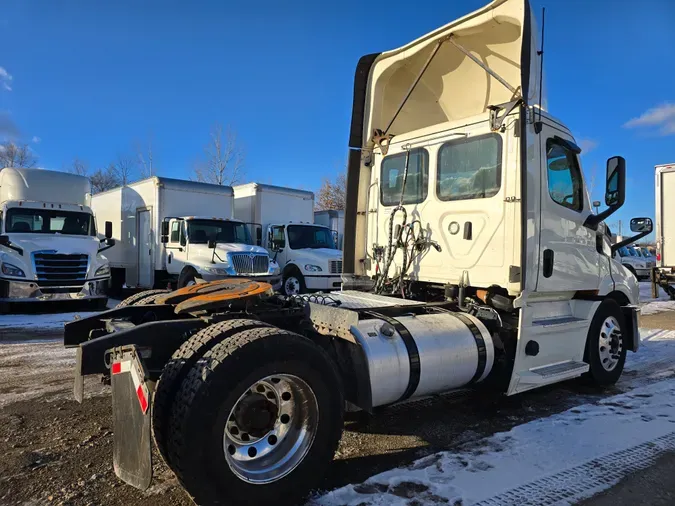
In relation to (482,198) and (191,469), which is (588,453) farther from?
(191,469)

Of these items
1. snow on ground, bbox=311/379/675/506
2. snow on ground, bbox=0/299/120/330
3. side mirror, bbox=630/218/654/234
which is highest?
side mirror, bbox=630/218/654/234

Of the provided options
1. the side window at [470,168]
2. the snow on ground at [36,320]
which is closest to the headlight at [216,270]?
the snow on ground at [36,320]

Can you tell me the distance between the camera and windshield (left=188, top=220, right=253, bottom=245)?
13117 mm

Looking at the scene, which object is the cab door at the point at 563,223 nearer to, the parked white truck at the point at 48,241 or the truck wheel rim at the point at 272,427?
the truck wheel rim at the point at 272,427

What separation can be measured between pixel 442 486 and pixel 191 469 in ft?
5.54

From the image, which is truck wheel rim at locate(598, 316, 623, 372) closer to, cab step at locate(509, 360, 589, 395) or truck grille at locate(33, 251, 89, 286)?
cab step at locate(509, 360, 589, 395)

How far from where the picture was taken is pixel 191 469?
2.61 m

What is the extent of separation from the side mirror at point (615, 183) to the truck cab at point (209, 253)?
8.56 meters

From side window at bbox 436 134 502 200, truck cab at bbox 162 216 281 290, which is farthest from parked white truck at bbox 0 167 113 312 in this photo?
side window at bbox 436 134 502 200

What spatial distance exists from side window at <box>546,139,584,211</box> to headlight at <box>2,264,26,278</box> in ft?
35.1

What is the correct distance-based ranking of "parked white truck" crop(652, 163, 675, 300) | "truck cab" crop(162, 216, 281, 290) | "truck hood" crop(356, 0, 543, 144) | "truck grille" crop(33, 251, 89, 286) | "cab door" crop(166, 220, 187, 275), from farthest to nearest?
"parked white truck" crop(652, 163, 675, 300) → "cab door" crop(166, 220, 187, 275) → "truck cab" crop(162, 216, 281, 290) → "truck grille" crop(33, 251, 89, 286) → "truck hood" crop(356, 0, 543, 144)

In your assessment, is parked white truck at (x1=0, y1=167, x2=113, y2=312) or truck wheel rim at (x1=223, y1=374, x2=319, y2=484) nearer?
truck wheel rim at (x1=223, y1=374, x2=319, y2=484)

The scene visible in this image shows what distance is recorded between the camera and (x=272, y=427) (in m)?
3.13

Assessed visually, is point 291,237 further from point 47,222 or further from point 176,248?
point 47,222
